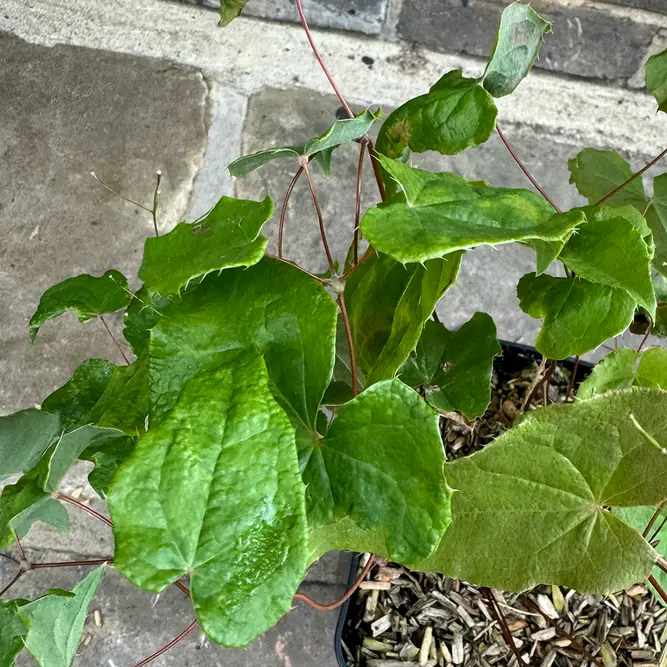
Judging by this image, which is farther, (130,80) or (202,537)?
(130,80)

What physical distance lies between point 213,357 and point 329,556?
491mm

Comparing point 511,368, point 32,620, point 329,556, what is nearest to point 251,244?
point 32,620

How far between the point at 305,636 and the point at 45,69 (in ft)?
2.48

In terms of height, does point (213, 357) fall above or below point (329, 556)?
above

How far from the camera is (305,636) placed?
2.24 ft

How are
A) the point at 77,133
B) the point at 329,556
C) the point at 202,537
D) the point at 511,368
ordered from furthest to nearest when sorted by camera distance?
1. the point at 77,133
2. the point at 329,556
3. the point at 511,368
4. the point at 202,537

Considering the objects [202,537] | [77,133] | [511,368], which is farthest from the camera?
[77,133]

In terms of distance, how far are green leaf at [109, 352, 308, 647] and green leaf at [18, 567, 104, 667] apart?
106 millimetres

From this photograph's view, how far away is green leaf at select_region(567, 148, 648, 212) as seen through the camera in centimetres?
46

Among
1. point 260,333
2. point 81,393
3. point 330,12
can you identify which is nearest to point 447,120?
point 260,333

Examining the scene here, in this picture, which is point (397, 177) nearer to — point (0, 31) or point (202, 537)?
point (202, 537)

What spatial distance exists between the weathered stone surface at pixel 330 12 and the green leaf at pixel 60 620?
774mm

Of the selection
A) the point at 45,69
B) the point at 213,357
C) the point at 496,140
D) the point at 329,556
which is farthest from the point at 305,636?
the point at 45,69

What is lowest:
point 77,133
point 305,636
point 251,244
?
point 305,636
